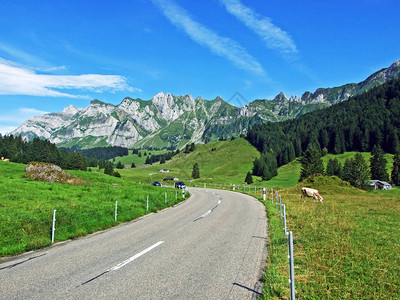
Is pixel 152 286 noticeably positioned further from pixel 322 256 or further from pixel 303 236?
pixel 303 236

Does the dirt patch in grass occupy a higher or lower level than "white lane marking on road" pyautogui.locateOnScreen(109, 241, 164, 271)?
higher

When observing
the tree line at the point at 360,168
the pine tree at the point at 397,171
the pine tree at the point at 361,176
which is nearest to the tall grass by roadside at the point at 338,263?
the pine tree at the point at 361,176

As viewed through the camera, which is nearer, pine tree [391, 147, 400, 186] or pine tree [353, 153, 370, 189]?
pine tree [353, 153, 370, 189]

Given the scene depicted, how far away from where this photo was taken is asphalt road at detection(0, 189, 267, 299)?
6.18 metres

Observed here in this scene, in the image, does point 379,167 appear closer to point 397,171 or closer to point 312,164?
point 397,171

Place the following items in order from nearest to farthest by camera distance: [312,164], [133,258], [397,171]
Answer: [133,258], [397,171], [312,164]

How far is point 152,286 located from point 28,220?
1059 cm

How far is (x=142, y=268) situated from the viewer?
A: 310 inches

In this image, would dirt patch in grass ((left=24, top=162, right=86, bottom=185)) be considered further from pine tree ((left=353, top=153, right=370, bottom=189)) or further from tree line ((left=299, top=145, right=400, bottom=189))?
tree line ((left=299, top=145, right=400, bottom=189))

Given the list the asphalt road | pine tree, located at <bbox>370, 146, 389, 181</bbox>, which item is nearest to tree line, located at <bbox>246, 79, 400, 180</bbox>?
pine tree, located at <bbox>370, 146, 389, 181</bbox>

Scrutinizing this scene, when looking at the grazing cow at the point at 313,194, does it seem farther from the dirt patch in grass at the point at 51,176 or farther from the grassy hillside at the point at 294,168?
the grassy hillside at the point at 294,168

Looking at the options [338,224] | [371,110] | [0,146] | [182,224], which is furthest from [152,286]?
[371,110]

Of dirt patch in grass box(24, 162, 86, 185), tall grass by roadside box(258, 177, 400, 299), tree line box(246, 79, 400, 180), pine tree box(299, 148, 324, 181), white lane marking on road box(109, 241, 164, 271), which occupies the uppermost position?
tree line box(246, 79, 400, 180)

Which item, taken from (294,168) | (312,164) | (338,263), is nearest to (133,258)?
(338,263)
